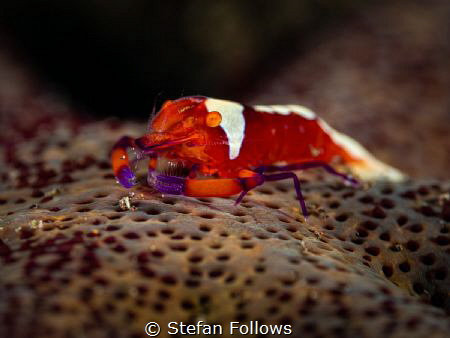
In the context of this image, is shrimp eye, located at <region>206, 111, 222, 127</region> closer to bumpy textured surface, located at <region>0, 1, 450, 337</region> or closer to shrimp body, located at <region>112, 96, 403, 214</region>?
shrimp body, located at <region>112, 96, 403, 214</region>

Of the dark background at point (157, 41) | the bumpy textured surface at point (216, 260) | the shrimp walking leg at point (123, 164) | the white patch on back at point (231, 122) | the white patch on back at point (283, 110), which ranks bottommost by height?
the bumpy textured surface at point (216, 260)

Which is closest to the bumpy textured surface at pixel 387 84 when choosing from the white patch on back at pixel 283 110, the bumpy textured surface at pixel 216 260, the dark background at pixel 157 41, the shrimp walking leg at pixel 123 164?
the dark background at pixel 157 41

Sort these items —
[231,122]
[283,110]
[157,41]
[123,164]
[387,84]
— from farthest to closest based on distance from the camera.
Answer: [157,41] → [387,84] → [283,110] → [231,122] → [123,164]

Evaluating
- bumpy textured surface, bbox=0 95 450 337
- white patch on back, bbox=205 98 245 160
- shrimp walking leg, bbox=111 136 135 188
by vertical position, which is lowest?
bumpy textured surface, bbox=0 95 450 337

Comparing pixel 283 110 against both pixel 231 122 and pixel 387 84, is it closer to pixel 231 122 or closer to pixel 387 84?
pixel 231 122

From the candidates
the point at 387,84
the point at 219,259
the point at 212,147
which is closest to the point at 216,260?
the point at 219,259

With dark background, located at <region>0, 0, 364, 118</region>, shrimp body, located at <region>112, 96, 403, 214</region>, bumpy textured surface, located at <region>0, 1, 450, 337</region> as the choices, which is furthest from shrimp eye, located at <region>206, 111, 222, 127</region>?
dark background, located at <region>0, 0, 364, 118</region>

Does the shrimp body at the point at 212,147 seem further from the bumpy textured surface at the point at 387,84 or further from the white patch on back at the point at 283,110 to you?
the bumpy textured surface at the point at 387,84

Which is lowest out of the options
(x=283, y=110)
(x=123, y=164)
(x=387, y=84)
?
(x=123, y=164)
